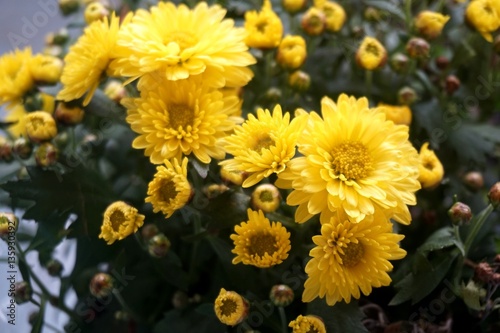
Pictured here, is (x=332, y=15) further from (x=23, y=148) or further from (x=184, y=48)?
(x=23, y=148)

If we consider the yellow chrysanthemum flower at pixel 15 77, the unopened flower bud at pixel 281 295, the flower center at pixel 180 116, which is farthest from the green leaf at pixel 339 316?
the yellow chrysanthemum flower at pixel 15 77

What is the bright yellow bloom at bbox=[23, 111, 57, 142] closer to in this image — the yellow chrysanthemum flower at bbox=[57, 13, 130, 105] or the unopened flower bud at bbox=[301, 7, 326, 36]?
the yellow chrysanthemum flower at bbox=[57, 13, 130, 105]

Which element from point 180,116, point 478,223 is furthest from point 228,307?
point 478,223

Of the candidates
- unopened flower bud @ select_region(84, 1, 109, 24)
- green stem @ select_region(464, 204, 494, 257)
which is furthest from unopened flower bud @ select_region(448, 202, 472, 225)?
unopened flower bud @ select_region(84, 1, 109, 24)

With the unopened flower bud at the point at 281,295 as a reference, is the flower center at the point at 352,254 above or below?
above

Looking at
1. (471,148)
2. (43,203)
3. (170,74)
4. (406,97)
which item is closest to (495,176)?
(471,148)

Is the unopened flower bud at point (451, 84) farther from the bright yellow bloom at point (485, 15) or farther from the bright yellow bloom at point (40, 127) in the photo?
the bright yellow bloom at point (40, 127)
